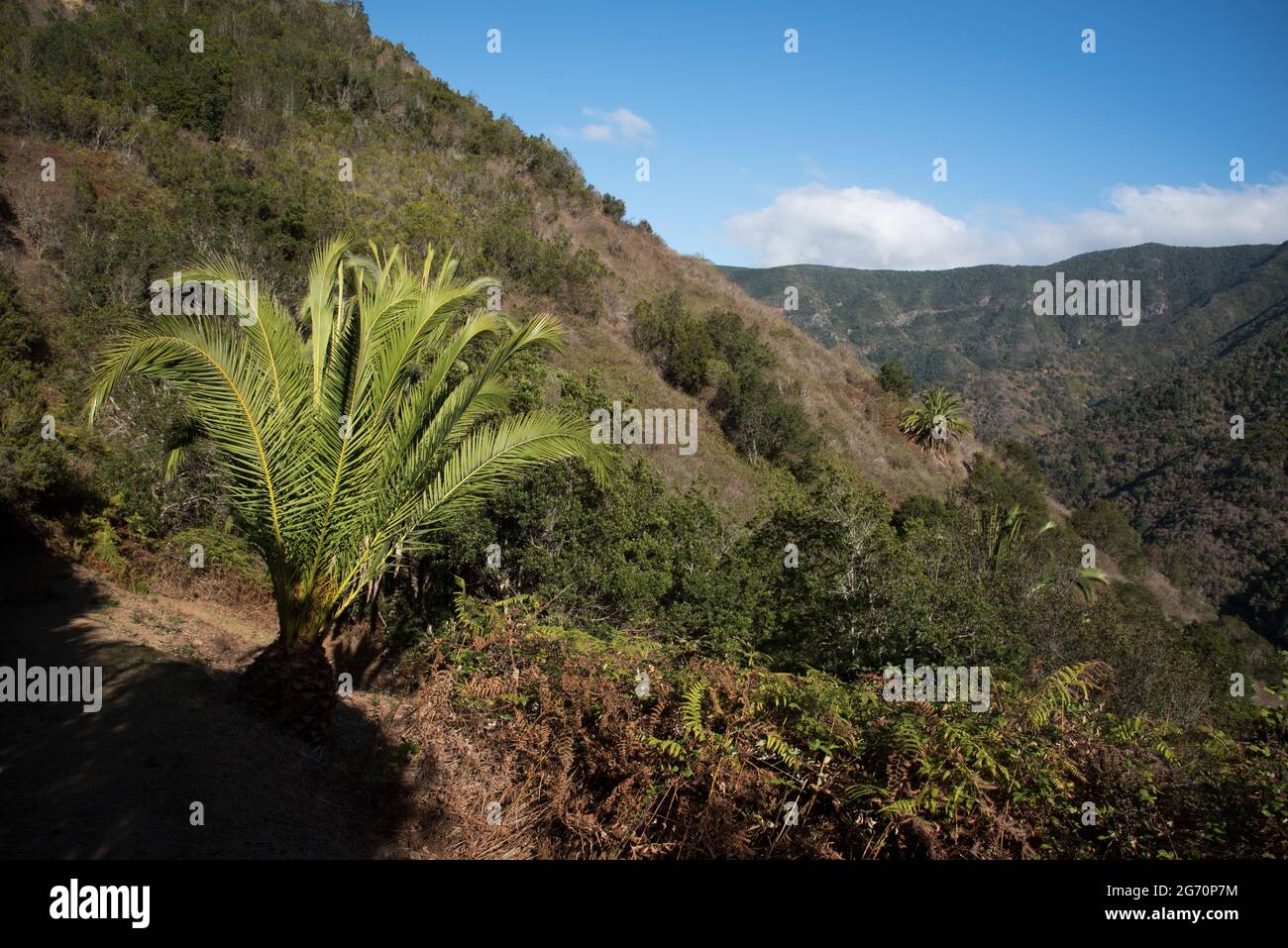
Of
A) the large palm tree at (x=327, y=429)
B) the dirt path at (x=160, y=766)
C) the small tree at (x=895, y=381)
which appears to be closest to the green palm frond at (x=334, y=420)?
the large palm tree at (x=327, y=429)

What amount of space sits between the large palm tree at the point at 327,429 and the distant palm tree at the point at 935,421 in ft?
102

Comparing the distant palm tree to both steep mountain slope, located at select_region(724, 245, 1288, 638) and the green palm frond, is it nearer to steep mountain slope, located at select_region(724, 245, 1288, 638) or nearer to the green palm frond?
steep mountain slope, located at select_region(724, 245, 1288, 638)

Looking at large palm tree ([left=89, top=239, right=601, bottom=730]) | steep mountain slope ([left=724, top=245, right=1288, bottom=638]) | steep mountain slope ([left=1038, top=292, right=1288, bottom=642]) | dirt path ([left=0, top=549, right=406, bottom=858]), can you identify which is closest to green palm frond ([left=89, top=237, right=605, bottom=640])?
large palm tree ([left=89, top=239, right=601, bottom=730])

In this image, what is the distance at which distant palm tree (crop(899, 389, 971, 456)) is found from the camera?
33.4 metres

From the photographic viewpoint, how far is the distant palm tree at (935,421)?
33406 millimetres

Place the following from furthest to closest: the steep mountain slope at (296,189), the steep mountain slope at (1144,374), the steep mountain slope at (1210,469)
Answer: the steep mountain slope at (1144,374) → the steep mountain slope at (1210,469) → the steep mountain slope at (296,189)

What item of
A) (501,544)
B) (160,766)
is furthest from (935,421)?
(160,766)

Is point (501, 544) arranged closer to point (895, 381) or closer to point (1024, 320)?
point (895, 381)

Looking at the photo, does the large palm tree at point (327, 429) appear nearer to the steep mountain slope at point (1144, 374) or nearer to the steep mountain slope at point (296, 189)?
the steep mountain slope at point (296, 189)

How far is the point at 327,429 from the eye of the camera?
17.1 feet

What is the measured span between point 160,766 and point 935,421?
33664mm

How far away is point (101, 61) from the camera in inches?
909

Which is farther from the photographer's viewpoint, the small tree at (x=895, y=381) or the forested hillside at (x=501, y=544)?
the small tree at (x=895, y=381)
